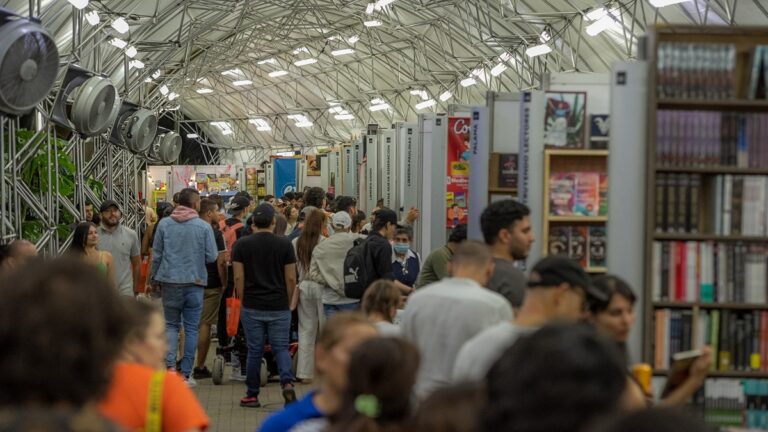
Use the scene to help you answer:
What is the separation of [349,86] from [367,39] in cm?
679

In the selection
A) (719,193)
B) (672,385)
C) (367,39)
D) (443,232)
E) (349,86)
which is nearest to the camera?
(672,385)

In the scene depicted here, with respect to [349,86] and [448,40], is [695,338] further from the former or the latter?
[349,86]

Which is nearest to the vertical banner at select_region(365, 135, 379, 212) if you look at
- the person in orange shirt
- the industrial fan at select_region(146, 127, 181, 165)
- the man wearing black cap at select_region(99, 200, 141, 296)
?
the man wearing black cap at select_region(99, 200, 141, 296)

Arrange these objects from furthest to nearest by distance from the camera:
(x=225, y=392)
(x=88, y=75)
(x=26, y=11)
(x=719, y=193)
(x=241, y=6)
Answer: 1. (x=241, y=6)
2. (x=26, y=11)
3. (x=88, y=75)
4. (x=225, y=392)
5. (x=719, y=193)

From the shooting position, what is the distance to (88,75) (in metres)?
13.2

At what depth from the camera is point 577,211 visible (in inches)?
313

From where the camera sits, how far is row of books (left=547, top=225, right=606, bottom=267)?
794 centimetres

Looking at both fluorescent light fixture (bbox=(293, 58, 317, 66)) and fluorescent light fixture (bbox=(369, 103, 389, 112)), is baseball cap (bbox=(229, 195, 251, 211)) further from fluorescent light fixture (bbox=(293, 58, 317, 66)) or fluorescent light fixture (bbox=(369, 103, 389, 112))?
fluorescent light fixture (bbox=(293, 58, 317, 66))

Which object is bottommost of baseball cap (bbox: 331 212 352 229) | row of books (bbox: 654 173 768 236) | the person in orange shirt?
the person in orange shirt

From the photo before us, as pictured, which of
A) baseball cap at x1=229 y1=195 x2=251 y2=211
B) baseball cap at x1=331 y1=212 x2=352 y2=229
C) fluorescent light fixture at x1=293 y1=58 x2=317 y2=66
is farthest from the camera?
fluorescent light fixture at x1=293 y1=58 x2=317 y2=66

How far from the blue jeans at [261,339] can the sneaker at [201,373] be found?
6.03 feet

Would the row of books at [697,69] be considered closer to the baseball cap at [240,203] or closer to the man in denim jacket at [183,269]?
the man in denim jacket at [183,269]

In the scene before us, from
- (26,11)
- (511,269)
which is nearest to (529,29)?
(26,11)

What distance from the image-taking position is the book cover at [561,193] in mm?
7922
